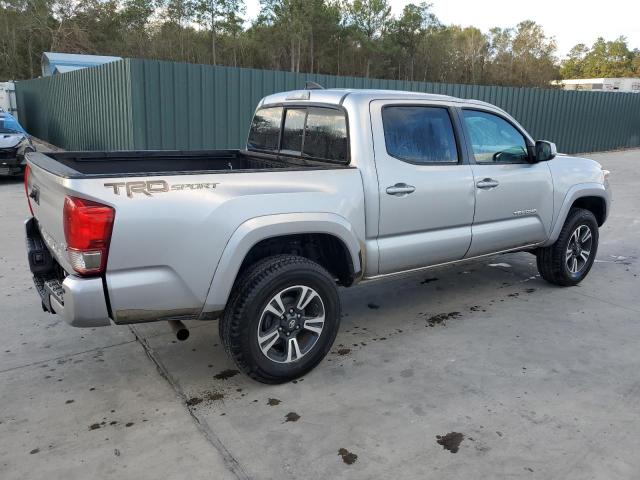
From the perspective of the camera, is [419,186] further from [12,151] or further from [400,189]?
[12,151]

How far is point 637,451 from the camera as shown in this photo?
2.73 meters

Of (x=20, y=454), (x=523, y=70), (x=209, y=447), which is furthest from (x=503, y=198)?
(x=523, y=70)

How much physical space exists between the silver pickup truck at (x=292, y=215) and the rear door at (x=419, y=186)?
0.01m

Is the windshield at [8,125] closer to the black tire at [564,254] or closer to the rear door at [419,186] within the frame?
the rear door at [419,186]

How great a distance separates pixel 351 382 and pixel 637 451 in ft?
5.26

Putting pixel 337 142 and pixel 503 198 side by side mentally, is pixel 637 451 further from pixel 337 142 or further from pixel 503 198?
pixel 337 142

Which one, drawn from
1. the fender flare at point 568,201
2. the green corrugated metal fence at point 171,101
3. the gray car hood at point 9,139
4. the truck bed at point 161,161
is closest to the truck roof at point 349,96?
the truck bed at point 161,161

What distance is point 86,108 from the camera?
13.5 m

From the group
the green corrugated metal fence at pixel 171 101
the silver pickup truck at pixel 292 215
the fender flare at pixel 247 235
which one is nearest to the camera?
the silver pickup truck at pixel 292 215

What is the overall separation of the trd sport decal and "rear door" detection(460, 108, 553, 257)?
240 centimetres

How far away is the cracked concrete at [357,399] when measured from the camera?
8.61ft

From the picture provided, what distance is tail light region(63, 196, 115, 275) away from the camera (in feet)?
8.42

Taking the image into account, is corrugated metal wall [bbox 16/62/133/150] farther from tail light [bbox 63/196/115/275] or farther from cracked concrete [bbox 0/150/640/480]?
tail light [bbox 63/196/115/275]

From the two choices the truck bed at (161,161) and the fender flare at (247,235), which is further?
the truck bed at (161,161)
